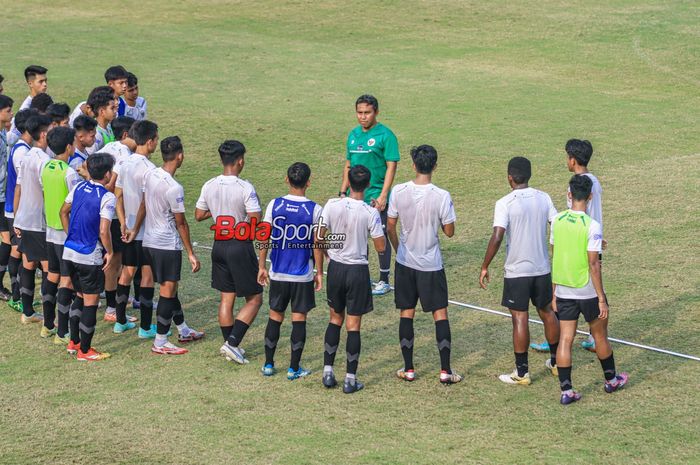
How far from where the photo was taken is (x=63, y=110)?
38.9 ft

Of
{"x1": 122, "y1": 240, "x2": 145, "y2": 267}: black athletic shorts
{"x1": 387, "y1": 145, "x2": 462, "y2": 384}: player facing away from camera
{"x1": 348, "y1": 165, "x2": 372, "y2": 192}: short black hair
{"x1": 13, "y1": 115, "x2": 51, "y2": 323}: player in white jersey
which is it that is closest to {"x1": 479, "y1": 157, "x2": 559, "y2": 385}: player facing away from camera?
{"x1": 387, "y1": 145, "x2": 462, "y2": 384}: player facing away from camera

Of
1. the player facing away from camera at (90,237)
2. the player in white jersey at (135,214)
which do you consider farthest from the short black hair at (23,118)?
the player facing away from camera at (90,237)

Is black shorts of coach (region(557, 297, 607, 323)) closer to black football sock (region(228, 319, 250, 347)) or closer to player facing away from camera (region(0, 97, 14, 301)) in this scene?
black football sock (region(228, 319, 250, 347))

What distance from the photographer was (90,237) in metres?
10.2

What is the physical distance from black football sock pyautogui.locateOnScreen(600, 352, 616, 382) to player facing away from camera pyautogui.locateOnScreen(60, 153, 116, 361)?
5.26 m

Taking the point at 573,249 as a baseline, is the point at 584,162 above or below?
above

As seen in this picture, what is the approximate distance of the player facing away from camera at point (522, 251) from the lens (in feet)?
30.7

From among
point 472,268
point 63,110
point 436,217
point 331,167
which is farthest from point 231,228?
point 331,167

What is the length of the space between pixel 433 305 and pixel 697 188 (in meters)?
8.75

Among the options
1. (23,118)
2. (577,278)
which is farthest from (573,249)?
(23,118)

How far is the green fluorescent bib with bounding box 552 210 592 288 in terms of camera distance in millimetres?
9039

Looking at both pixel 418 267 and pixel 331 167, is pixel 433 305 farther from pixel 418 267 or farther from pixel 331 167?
pixel 331 167

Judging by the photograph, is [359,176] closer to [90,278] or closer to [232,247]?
[232,247]

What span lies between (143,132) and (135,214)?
960 millimetres
